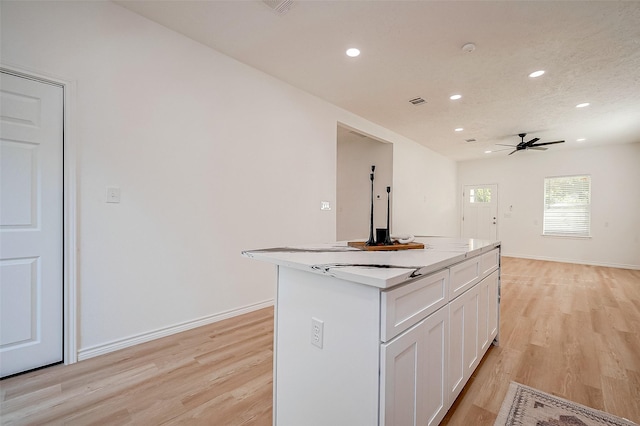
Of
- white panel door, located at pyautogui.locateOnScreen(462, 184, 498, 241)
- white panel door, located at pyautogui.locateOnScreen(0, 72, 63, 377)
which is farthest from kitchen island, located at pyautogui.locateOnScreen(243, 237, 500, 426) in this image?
white panel door, located at pyautogui.locateOnScreen(462, 184, 498, 241)

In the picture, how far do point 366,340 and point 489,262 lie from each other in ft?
5.27

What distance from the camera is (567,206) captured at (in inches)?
264

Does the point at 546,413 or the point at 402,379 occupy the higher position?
the point at 402,379

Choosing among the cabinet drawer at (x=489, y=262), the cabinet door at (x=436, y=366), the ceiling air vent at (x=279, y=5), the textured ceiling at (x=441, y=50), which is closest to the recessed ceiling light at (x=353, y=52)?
the textured ceiling at (x=441, y=50)

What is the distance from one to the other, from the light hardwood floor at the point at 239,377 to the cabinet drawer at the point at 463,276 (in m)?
0.68

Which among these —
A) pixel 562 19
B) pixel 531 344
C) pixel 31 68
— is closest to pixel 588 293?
pixel 531 344

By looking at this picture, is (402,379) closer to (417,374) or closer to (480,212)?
(417,374)

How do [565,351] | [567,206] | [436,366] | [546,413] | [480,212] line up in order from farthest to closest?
1. [480,212]
2. [567,206]
3. [565,351]
4. [546,413]
5. [436,366]

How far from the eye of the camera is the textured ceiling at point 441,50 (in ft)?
7.30

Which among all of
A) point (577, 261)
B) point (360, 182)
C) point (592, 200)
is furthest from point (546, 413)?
point (592, 200)

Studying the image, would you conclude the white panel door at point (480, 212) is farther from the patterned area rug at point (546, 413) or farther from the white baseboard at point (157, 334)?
the white baseboard at point (157, 334)

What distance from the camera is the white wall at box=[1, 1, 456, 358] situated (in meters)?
2.05

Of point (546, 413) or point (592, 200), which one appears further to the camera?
point (592, 200)

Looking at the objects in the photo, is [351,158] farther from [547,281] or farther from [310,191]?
[547,281]
